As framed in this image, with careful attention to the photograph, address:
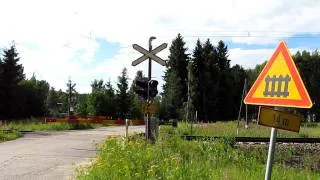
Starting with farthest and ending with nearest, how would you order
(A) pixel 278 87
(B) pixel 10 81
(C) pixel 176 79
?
1. (C) pixel 176 79
2. (B) pixel 10 81
3. (A) pixel 278 87

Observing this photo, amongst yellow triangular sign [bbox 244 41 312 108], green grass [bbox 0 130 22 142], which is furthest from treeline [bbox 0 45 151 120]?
yellow triangular sign [bbox 244 41 312 108]

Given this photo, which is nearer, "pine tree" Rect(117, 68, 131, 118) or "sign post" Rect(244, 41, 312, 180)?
"sign post" Rect(244, 41, 312, 180)

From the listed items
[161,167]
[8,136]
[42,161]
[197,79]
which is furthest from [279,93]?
[197,79]

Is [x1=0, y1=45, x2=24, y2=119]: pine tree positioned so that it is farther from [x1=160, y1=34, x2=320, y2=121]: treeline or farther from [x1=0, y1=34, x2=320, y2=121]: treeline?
[x1=160, y1=34, x2=320, y2=121]: treeline

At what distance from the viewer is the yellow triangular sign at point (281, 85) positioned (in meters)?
7.07

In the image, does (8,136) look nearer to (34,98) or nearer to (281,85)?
(281,85)

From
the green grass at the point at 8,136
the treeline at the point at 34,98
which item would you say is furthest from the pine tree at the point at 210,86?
the green grass at the point at 8,136

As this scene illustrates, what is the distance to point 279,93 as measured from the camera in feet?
24.1

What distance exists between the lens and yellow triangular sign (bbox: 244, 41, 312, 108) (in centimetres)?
707

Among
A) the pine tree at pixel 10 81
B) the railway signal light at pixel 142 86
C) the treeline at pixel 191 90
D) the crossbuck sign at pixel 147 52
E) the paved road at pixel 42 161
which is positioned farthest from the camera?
the treeline at pixel 191 90

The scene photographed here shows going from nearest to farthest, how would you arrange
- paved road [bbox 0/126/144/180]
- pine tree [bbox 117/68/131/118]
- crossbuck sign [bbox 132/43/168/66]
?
paved road [bbox 0/126/144/180] < crossbuck sign [bbox 132/43/168/66] < pine tree [bbox 117/68/131/118]

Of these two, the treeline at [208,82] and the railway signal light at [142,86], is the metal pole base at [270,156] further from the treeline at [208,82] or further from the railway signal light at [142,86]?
the treeline at [208,82]

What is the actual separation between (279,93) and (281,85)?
0.36ft

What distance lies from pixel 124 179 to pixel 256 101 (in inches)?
144
